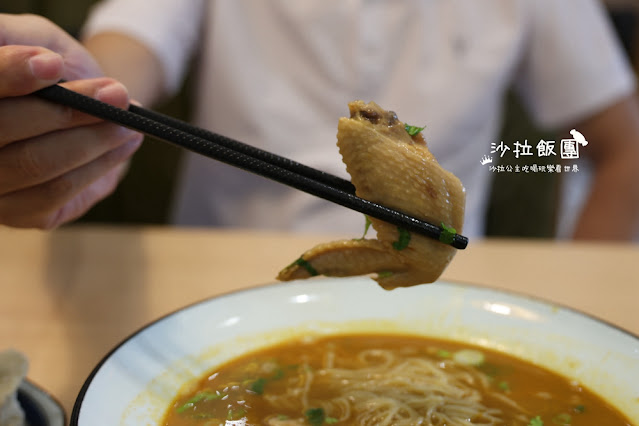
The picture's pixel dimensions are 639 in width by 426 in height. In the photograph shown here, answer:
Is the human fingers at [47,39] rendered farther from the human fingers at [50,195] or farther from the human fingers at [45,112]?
the human fingers at [50,195]

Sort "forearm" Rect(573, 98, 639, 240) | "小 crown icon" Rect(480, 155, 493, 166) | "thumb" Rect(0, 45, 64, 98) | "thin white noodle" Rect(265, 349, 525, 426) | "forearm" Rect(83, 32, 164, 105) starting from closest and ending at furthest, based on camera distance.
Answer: "thumb" Rect(0, 45, 64, 98)
"thin white noodle" Rect(265, 349, 525, 426)
"forearm" Rect(83, 32, 164, 105)
"小 crown icon" Rect(480, 155, 493, 166)
"forearm" Rect(573, 98, 639, 240)

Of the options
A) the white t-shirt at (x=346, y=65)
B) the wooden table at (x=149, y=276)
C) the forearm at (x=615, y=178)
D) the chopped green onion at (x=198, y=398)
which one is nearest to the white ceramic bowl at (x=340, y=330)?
the chopped green onion at (x=198, y=398)

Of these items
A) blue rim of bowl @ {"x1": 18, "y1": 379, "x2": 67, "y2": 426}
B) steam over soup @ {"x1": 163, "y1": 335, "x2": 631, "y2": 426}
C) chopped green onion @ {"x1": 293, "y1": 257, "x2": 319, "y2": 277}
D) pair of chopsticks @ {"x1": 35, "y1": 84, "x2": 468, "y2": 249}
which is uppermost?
pair of chopsticks @ {"x1": 35, "y1": 84, "x2": 468, "y2": 249}

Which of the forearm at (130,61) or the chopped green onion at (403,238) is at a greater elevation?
the forearm at (130,61)

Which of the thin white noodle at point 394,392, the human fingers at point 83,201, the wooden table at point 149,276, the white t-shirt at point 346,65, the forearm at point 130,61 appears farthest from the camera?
the white t-shirt at point 346,65

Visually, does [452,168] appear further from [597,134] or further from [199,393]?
[199,393]

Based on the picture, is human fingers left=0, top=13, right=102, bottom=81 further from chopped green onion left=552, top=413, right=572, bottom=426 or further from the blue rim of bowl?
chopped green onion left=552, top=413, right=572, bottom=426

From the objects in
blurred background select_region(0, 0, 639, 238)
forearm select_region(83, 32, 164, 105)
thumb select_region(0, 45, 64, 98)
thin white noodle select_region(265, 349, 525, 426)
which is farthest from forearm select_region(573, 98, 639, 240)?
thumb select_region(0, 45, 64, 98)
